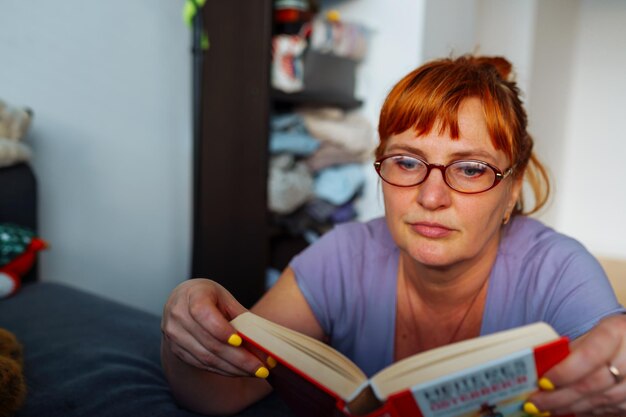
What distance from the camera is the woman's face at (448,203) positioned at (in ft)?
2.58

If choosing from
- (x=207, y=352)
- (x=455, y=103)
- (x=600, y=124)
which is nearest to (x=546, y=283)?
(x=455, y=103)

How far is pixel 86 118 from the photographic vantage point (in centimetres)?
164

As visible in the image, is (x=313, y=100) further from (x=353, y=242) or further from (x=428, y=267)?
(x=428, y=267)

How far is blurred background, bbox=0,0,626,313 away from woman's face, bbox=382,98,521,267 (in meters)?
0.65

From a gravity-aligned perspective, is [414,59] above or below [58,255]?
above

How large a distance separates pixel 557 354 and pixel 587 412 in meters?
0.10

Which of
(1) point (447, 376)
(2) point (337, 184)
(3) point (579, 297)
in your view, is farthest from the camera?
(2) point (337, 184)

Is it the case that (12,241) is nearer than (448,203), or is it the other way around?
(448,203)

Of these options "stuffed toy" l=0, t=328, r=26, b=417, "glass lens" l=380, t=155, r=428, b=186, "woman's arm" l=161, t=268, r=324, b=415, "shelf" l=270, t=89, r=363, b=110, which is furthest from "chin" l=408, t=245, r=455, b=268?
"shelf" l=270, t=89, r=363, b=110

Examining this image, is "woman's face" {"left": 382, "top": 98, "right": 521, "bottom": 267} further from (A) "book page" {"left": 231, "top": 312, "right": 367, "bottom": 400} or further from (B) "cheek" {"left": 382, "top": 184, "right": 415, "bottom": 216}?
(A) "book page" {"left": 231, "top": 312, "right": 367, "bottom": 400}

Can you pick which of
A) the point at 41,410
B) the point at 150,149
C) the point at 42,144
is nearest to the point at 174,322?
the point at 41,410

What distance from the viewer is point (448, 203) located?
31.0 inches

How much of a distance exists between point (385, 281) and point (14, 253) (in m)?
0.90

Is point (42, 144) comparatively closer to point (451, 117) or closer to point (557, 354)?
point (451, 117)
